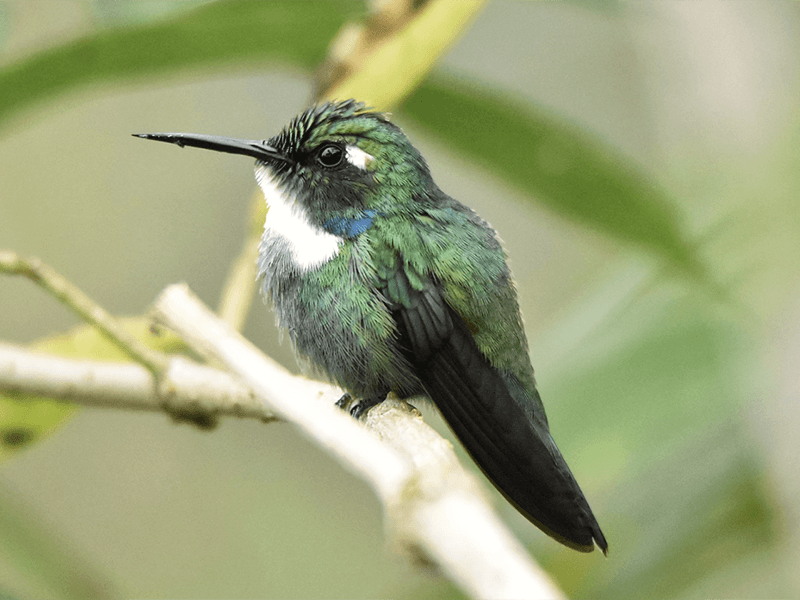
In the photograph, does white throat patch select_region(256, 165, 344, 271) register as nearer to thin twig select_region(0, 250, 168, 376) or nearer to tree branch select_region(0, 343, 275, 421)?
tree branch select_region(0, 343, 275, 421)

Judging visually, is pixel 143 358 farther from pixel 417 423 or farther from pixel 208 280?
pixel 208 280

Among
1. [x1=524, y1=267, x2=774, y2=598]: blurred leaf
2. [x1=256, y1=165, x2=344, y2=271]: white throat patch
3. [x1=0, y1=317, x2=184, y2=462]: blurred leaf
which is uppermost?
[x1=524, y1=267, x2=774, y2=598]: blurred leaf

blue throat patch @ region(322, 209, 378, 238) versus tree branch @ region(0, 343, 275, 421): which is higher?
blue throat patch @ region(322, 209, 378, 238)

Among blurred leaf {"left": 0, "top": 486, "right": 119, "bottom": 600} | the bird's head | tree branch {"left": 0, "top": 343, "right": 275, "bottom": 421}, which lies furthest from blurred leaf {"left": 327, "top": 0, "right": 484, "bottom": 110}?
blurred leaf {"left": 0, "top": 486, "right": 119, "bottom": 600}

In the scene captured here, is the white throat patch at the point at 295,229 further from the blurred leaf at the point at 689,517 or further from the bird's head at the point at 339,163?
the blurred leaf at the point at 689,517

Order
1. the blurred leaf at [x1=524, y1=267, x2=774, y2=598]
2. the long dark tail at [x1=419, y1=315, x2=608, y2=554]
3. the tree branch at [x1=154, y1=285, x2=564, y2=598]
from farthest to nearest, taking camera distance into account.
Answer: the blurred leaf at [x1=524, y1=267, x2=774, y2=598]
the long dark tail at [x1=419, y1=315, x2=608, y2=554]
the tree branch at [x1=154, y1=285, x2=564, y2=598]

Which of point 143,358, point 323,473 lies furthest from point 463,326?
point 323,473

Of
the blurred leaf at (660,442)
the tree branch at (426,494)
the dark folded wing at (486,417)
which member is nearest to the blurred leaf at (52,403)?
the dark folded wing at (486,417)

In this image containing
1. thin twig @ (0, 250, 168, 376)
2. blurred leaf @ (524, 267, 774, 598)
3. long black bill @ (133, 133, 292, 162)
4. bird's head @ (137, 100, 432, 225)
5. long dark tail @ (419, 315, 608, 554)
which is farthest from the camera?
blurred leaf @ (524, 267, 774, 598)
